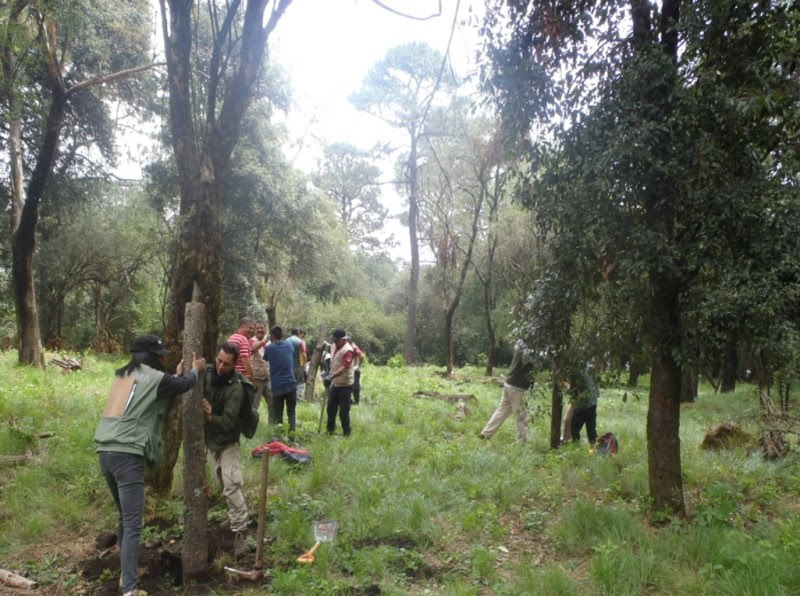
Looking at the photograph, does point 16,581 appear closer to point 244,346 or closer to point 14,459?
point 14,459

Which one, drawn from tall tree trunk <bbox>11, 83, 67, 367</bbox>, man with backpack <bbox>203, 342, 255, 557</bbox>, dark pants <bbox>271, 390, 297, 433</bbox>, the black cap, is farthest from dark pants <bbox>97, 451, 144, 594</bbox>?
tall tree trunk <bbox>11, 83, 67, 367</bbox>

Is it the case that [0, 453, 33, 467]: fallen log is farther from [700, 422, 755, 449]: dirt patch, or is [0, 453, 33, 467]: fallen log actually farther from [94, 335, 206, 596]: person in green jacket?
[700, 422, 755, 449]: dirt patch

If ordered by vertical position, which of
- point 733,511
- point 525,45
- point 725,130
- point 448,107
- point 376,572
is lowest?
point 376,572

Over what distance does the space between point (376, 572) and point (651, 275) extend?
347cm

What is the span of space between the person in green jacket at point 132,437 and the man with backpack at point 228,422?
0.74 meters

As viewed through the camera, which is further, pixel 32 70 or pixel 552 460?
pixel 32 70

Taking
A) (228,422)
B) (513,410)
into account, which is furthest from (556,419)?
(228,422)

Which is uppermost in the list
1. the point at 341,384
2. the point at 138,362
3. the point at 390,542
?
the point at 138,362

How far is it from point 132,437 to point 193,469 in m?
0.65

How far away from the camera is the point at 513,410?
8.82m

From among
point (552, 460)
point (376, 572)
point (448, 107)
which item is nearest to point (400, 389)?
point (552, 460)

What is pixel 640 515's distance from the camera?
571 centimetres

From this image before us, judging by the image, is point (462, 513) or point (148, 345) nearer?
point (148, 345)

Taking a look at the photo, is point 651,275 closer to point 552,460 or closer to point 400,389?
point 552,460
